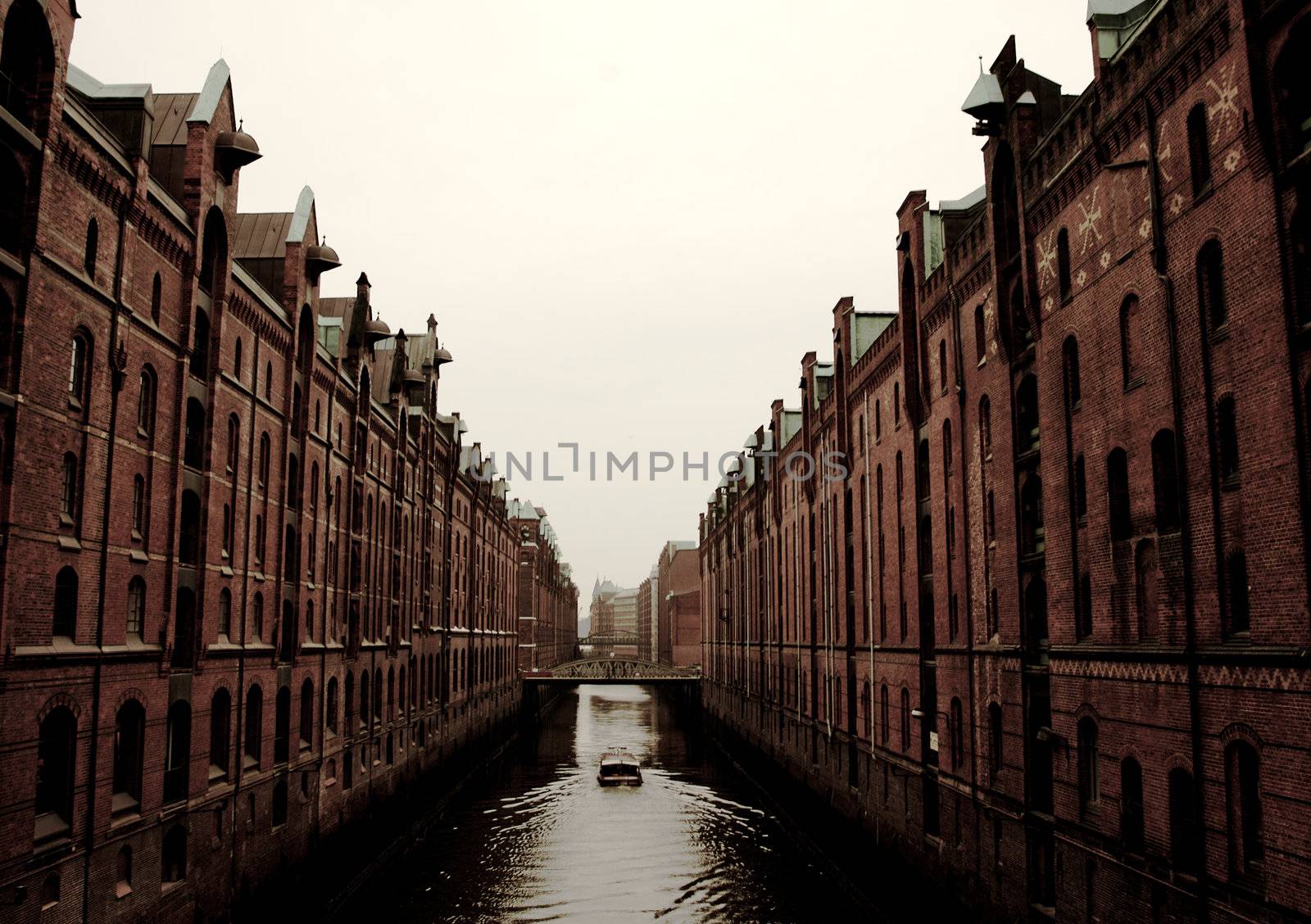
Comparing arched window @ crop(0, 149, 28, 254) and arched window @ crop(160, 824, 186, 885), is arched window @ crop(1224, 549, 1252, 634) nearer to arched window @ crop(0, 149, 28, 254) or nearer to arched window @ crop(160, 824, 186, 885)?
arched window @ crop(0, 149, 28, 254)

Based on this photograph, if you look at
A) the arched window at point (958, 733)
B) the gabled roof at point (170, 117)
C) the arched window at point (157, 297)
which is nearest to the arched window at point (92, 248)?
the arched window at point (157, 297)

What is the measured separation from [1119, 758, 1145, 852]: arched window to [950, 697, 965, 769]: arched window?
8.24m

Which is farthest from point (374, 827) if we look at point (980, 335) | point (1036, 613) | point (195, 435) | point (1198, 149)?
point (1198, 149)

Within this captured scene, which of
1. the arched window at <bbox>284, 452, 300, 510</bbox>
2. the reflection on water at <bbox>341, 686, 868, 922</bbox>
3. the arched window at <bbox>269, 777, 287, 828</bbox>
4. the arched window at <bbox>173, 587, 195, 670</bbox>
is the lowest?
the reflection on water at <bbox>341, 686, 868, 922</bbox>

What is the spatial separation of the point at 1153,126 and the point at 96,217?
18.5 metres

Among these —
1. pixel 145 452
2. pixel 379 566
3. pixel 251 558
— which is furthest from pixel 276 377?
pixel 379 566

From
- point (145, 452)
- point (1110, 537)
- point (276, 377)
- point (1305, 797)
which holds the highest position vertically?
point (276, 377)

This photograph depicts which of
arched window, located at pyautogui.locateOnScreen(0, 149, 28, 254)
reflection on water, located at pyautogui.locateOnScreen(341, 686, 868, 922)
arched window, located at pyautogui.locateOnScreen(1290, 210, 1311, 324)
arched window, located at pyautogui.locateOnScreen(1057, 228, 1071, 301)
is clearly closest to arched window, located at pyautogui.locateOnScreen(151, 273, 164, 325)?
arched window, located at pyautogui.locateOnScreen(0, 149, 28, 254)

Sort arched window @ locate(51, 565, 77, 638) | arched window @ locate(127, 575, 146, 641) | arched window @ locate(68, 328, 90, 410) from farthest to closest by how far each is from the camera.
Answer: arched window @ locate(127, 575, 146, 641) < arched window @ locate(68, 328, 90, 410) < arched window @ locate(51, 565, 77, 638)

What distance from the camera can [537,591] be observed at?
116m

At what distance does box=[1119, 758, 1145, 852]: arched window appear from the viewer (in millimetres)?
17781

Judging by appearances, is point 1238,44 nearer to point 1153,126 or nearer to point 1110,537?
point 1153,126

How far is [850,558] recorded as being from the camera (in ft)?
131

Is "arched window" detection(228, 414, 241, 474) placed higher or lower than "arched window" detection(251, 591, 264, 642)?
higher
